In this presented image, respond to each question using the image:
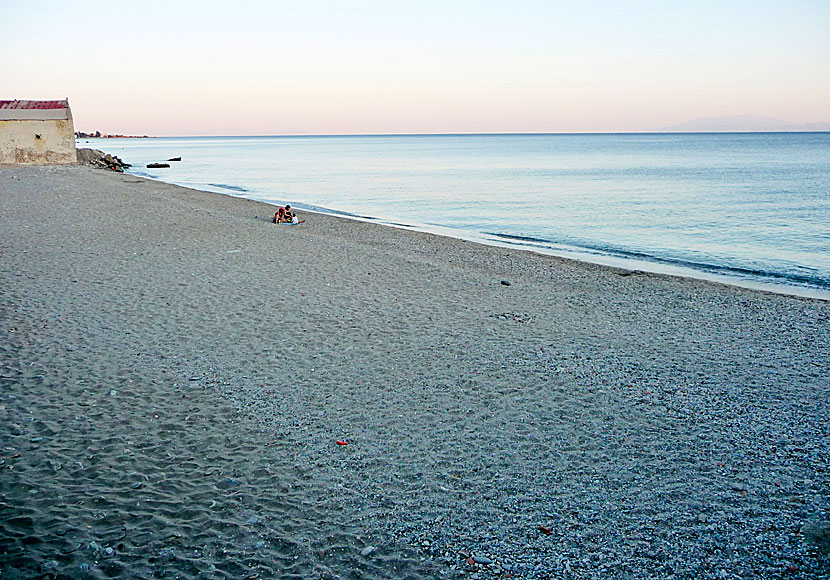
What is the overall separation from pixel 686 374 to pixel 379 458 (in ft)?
13.1

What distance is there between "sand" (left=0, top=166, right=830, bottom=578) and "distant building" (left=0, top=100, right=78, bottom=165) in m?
33.9

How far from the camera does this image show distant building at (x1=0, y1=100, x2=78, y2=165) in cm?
3888

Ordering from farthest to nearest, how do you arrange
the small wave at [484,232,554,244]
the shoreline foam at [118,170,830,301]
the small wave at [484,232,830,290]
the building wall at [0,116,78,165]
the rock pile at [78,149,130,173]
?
the rock pile at [78,149,130,173] < the building wall at [0,116,78,165] < the small wave at [484,232,554,244] < the small wave at [484,232,830,290] < the shoreline foam at [118,170,830,301]

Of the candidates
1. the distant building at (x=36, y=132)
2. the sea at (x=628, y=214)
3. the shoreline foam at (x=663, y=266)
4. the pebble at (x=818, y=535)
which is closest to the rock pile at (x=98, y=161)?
the distant building at (x=36, y=132)

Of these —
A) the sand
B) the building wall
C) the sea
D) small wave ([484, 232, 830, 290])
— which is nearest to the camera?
the sand

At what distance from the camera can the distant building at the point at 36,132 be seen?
38.9 m

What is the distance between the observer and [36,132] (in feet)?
131

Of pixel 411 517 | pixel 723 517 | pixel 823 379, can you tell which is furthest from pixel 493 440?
pixel 823 379

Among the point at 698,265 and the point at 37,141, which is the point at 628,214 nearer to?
the point at 698,265

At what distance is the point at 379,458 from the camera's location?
203 inches

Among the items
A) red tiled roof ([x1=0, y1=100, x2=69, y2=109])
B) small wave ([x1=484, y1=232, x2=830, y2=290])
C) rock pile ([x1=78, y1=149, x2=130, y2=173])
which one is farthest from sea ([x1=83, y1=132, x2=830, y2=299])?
red tiled roof ([x1=0, y1=100, x2=69, y2=109])

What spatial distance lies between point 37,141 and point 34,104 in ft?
9.64

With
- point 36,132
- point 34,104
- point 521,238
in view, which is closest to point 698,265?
point 521,238

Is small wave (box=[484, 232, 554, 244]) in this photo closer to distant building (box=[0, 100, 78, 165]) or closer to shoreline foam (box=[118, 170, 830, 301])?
shoreline foam (box=[118, 170, 830, 301])
